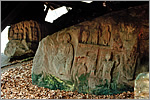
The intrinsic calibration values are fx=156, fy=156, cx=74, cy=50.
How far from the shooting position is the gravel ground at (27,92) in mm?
3822

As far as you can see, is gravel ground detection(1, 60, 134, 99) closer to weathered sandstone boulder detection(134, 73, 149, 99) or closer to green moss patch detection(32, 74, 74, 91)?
green moss patch detection(32, 74, 74, 91)

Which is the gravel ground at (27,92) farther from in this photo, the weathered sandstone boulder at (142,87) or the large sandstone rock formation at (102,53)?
the weathered sandstone boulder at (142,87)

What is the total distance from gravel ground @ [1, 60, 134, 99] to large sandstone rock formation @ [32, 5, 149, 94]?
17cm

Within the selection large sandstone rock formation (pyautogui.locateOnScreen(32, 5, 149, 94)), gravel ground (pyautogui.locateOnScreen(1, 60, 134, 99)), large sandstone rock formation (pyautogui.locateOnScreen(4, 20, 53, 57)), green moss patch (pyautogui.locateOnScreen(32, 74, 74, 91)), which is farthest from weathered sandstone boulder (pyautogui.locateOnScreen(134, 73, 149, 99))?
large sandstone rock formation (pyautogui.locateOnScreen(4, 20, 53, 57))

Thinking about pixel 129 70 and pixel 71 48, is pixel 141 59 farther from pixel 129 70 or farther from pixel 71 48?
pixel 71 48

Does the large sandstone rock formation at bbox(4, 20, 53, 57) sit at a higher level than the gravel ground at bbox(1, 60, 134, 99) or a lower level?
higher

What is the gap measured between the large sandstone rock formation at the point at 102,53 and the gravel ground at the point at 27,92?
6.5 inches

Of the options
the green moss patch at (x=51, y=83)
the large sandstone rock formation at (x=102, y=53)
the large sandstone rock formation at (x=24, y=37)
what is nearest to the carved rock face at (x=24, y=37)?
the large sandstone rock formation at (x=24, y=37)

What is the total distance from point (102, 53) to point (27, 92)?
7.55 ft

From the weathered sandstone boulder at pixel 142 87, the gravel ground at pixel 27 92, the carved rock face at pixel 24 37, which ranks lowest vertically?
the gravel ground at pixel 27 92

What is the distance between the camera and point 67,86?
423 cm

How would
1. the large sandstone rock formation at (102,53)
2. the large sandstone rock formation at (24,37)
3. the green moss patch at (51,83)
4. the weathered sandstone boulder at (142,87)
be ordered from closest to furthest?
1. the weathered sandstone boulder at (142,87)
2. the large sandstone rock formation at (102,53)
3. the green moss patch at (51,83)
4. the large sandstone rock formation at (24,37)

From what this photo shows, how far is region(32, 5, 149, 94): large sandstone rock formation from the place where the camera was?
3.65 meters

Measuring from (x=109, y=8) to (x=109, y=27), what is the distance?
375 cm
